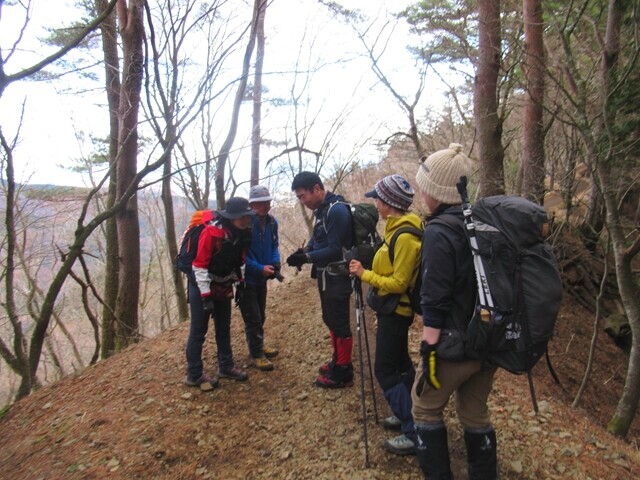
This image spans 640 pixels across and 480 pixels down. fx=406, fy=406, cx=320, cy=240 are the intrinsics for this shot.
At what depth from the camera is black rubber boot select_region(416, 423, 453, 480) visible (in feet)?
7.87

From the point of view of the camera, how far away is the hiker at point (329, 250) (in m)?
3.75

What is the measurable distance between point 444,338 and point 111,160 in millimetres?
7761

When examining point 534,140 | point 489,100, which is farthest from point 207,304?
point 534,140

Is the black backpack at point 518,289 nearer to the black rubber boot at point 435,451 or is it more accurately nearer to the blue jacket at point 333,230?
the black rubber boot at point 435,451

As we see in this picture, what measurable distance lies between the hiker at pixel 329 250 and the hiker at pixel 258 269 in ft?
2.08

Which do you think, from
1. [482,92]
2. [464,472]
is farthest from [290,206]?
[464,472]

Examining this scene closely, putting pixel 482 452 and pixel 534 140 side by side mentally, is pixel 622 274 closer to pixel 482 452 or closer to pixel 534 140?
pixel 482 452

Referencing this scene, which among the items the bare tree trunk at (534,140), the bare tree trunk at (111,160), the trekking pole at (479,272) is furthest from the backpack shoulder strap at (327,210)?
the bare tree trunk at (534,140)

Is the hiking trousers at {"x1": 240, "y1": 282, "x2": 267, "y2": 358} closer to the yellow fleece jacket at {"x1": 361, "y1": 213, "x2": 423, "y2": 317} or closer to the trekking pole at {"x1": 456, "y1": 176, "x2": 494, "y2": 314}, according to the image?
the yellow fleece jacket at {"x1": 361, "y1": 213, "x2": 423, "y2": 317}

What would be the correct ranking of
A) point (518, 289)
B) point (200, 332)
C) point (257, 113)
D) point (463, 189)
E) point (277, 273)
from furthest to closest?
point (257, 113)
point (277, 273)
point (200, 332)
point (463, 189)
point (518, 289)

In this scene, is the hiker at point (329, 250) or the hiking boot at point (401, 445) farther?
the hiker at point (329, 250)

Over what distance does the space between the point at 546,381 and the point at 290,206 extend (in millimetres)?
17002

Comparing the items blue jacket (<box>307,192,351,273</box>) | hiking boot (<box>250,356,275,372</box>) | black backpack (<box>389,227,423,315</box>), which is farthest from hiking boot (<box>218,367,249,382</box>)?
black backpack (<box>389,227,423,315</box>)

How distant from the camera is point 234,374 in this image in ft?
14.7
